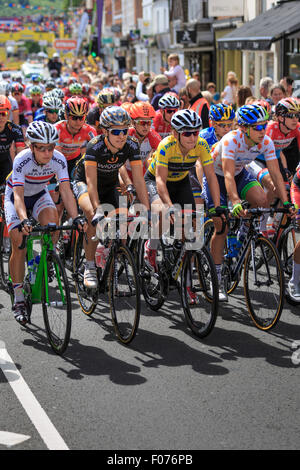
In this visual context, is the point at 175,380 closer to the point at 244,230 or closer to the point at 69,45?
the point at 244,230

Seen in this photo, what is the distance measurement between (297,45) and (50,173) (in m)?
20.2

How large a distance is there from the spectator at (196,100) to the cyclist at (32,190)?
6.63 metres

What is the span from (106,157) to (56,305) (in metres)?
1.65

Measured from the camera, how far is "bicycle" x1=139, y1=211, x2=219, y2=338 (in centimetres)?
671

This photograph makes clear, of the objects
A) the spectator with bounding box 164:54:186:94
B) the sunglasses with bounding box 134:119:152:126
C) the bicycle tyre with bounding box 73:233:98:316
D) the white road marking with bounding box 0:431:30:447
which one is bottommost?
the white road marking with bounding box 0:431:30:447

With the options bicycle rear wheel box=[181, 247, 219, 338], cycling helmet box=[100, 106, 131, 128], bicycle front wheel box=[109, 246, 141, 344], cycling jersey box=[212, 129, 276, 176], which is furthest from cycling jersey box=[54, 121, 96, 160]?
bicycle rear wheel box=[181, 247, 219, 338]

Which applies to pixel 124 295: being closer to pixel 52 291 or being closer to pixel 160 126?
pixel 52 291

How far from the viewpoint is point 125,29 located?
87.1m

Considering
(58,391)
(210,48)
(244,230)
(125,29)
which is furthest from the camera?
(125,29)

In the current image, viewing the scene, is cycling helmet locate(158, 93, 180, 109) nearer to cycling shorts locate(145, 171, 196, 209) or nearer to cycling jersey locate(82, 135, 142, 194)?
cycling shorts locate(145, 171, 196, 209)

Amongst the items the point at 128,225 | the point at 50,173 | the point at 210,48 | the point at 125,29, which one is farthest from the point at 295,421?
the point at 125,29

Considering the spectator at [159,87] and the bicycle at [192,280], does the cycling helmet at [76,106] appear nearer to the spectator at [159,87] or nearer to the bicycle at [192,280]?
the bicycle at [192,280]

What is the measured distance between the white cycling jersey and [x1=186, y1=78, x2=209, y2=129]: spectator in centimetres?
663

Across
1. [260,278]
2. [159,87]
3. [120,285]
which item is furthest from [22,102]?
[260,278]
